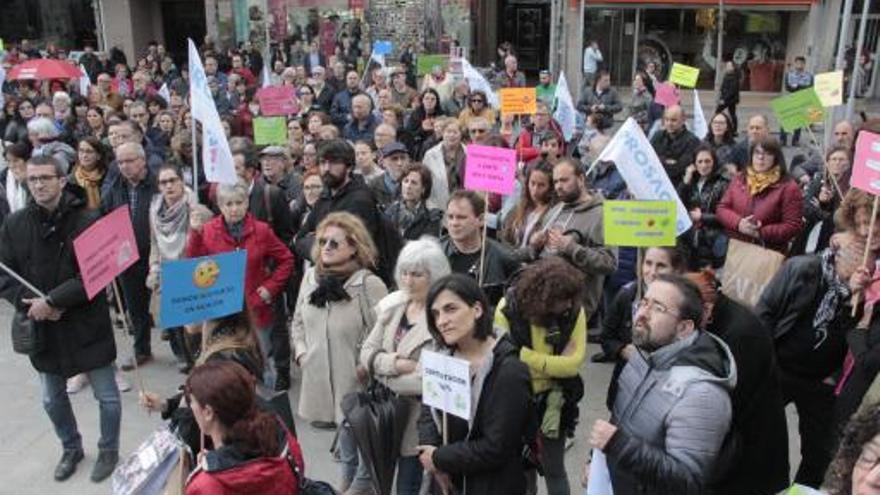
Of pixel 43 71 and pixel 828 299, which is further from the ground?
pixel 43 71

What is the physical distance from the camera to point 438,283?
3.26 meters

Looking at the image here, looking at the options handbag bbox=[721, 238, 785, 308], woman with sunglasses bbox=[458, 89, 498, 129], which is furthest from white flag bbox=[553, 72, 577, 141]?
handbag bbox=[721, 238, 785, 308]

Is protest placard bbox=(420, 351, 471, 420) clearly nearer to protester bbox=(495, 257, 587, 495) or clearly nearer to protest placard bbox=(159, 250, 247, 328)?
protester bbox=(495, 257, 587, 495)

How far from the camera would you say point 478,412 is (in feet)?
9.91

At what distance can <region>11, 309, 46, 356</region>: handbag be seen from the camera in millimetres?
4359

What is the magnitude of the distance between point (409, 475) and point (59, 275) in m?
2.25

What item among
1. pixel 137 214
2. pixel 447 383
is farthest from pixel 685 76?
pixel 447 383

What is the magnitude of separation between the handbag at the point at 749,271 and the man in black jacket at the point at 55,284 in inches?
155

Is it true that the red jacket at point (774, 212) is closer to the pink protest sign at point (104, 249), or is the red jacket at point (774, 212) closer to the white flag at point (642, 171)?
the white flag at point (642, 171)

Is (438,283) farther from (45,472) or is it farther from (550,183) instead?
(45,472)

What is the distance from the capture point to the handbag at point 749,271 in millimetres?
5176

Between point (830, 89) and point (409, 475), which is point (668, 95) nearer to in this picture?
point (830, 89)

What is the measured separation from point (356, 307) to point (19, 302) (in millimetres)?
1907

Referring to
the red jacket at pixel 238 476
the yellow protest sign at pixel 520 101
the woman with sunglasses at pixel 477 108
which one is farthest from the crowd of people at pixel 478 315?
the woman with sunglasses at pixel 477 108
